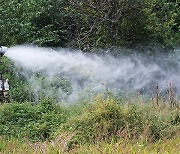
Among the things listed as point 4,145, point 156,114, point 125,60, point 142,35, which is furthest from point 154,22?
point 4,145

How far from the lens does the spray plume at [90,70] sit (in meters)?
11.7

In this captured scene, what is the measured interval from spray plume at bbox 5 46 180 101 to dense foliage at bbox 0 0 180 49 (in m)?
0.56

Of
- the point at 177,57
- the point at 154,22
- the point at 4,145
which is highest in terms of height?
the point at 154,22

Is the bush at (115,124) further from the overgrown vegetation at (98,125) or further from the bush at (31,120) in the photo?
the bush at (31,120)

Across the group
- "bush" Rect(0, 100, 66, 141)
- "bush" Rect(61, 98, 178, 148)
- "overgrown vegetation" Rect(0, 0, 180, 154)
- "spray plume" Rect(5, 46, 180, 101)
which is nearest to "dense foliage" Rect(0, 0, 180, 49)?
"overgrown vegetation" Rect(0, 0, 180, 154)

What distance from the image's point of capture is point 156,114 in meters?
8.38

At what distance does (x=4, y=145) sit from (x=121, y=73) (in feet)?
19.4

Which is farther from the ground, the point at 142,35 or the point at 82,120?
the point at 142,35

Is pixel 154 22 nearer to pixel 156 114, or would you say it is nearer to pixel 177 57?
pixel 177 57

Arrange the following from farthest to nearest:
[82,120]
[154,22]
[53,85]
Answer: [154,22] < [53,85] < [82,120]

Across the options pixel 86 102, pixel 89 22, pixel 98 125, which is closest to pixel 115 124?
pixel 98 125

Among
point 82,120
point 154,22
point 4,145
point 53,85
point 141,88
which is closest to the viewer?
point 4,145

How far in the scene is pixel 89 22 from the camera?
14.2 m

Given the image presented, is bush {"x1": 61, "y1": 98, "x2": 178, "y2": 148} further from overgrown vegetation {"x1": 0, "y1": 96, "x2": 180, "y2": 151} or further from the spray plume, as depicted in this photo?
the spray plume
